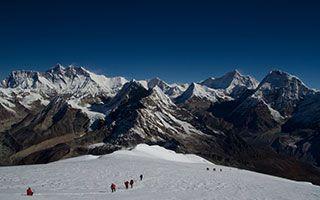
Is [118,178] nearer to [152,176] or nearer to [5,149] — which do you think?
[152,176]

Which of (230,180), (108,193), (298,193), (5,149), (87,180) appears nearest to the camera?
(108,193)

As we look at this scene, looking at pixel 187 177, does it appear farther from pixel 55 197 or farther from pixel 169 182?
pixel 55 197

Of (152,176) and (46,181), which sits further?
(152,176)

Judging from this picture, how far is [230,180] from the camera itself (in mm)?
73188

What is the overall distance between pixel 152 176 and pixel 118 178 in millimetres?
6301

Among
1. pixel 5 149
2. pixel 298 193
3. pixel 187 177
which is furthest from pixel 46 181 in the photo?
pixel 5 149

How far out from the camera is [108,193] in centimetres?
5722

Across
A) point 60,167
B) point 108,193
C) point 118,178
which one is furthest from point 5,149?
point 108,193

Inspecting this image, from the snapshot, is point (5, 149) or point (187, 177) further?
point (5, 149)

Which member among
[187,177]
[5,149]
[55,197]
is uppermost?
[5,149]

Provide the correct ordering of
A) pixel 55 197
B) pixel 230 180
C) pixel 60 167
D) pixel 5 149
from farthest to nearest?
1. pixel 5 149
2. pixel 60 167
3. pixel 230 180
4. pixel 55 197

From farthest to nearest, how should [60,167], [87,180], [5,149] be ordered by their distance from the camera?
[5,149] < [60,167] < [87,180]

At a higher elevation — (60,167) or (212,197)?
(60,167)

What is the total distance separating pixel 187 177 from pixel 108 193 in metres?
20.1
